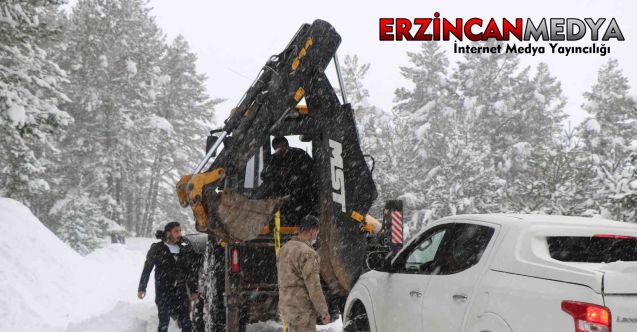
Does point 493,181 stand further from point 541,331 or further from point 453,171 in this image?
point 541,331

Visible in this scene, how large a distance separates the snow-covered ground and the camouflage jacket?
4.04 metres

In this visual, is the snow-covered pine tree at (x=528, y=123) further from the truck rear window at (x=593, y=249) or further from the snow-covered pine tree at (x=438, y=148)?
the truck rear window at (x=593, y=249)

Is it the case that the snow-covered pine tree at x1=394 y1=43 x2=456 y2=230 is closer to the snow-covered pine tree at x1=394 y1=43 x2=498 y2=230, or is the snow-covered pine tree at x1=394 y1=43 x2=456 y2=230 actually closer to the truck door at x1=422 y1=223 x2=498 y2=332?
the snow-covered pine tree at x1=394 y1=43 x2=498 y2=230

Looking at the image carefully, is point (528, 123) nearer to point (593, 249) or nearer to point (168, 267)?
point (168, 267)

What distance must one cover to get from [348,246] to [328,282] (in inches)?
21.3

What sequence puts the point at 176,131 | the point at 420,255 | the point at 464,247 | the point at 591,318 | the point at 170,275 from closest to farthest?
the point at 591,318, the point at 464,247, the point at 420,255, the point at 170,275, the point at 176,131

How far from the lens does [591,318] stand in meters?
3.38

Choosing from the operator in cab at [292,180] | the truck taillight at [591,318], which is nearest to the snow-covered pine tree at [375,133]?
the operator in cab at [292,180]

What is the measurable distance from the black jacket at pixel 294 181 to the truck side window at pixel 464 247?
3.41m

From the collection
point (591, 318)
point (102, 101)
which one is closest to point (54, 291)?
point (591, 318)

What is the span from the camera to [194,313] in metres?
9.34

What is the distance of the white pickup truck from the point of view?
11.3 ft

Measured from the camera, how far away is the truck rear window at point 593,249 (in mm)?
4352

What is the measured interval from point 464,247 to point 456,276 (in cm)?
30
